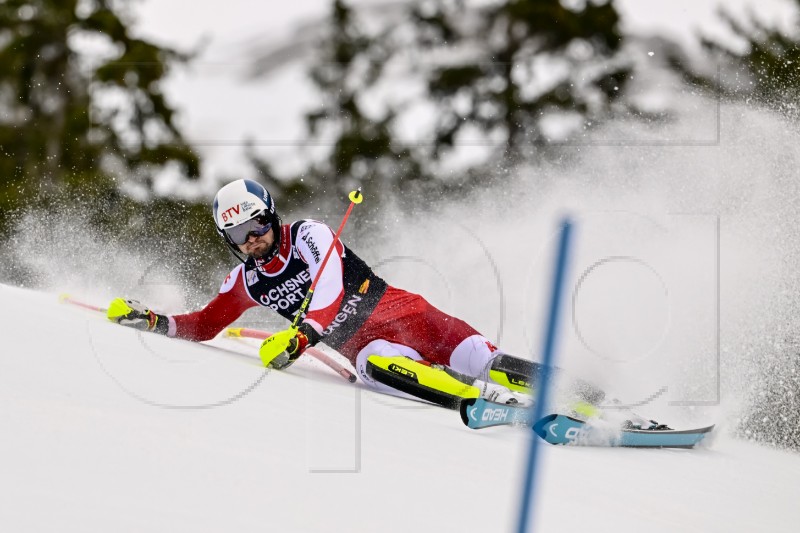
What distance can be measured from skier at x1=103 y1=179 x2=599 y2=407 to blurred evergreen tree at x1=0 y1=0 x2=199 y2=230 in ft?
31.5

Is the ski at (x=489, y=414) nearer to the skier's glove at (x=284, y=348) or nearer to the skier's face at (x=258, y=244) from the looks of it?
the skier's glove at (x=284, y=348)

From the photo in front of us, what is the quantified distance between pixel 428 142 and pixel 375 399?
43.3ft

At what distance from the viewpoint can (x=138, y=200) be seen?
42.3 feet

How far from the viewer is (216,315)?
18.6ft

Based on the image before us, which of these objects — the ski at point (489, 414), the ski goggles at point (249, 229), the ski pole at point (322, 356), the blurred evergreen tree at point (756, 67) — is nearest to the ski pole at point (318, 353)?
the ski pole at point (322, 356)

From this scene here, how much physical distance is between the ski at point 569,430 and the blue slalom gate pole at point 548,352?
172 centimetres

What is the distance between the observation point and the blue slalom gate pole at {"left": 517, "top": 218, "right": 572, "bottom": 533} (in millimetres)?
2152

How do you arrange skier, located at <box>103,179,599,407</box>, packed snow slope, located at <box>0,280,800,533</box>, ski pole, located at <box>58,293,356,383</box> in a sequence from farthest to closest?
ski pole, located at <box>58,293,356,383</box>
skier, located at <box>103,179,599,407</box>
packed snow slope, located at <box>0,280,800,533</box>

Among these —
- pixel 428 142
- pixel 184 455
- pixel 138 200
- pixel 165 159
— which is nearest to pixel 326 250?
pixel 184 455

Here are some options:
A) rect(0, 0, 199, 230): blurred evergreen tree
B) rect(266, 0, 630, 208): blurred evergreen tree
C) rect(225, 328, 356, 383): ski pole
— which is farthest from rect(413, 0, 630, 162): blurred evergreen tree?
rect(225, 328, 356, 383): ski pole

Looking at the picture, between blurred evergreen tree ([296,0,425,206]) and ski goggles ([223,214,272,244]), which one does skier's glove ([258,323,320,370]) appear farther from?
blurred evergreen tree ([296,0,425,206])

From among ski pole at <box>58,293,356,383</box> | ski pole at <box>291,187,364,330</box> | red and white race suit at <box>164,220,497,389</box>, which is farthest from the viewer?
ski pole at <box>58,293,356,383</box>

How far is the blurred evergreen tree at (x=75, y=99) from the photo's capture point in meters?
15.9

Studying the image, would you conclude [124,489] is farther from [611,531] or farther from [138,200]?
[138,200]
